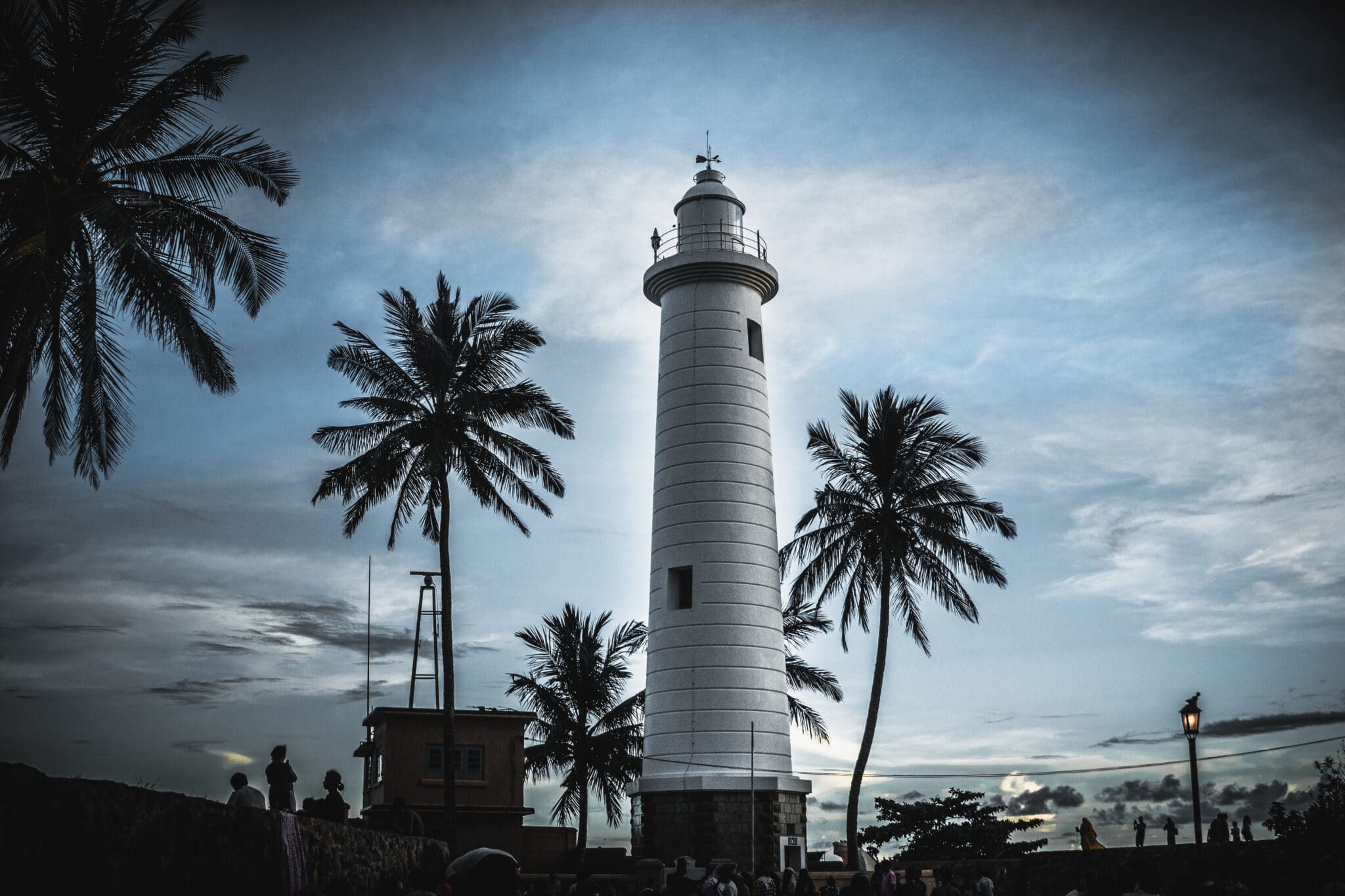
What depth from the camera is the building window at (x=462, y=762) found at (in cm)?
3194

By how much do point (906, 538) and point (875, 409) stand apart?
4170 millimetres

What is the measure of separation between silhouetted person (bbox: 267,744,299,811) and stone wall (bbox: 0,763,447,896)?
2815 millimetres

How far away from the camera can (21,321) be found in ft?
52.2

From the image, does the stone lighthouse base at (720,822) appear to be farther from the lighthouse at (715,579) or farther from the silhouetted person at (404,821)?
the silhouetted person at (404,821)

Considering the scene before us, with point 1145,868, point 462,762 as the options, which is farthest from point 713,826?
point 1145,868

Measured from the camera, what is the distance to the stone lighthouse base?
28312 mm

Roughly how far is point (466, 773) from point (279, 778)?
19.8 m

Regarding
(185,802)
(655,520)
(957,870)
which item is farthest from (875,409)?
(185,802)

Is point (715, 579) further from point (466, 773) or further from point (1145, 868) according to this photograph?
point (1145, 868)

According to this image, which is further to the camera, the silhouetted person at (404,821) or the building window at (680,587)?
the building window at (680,587)

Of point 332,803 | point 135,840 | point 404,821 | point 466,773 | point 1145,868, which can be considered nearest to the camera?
point 135,840

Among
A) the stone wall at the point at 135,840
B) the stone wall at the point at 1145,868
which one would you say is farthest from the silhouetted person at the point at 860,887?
the stone wall at the point at 135,840

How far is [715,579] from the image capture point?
30.2 meters

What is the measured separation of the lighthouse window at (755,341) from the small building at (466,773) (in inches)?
477
